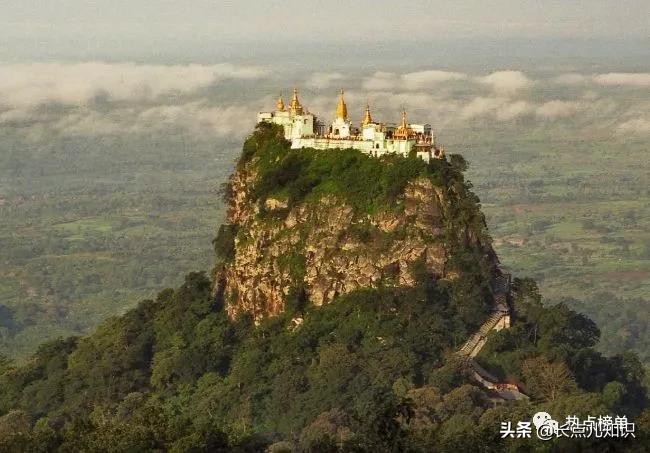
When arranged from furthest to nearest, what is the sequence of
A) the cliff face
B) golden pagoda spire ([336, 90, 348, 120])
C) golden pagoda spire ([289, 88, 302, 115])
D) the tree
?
1. golden pagoda spire ([289, 88, 302, 115])
2. golden pagoda spire ([336, 90, 348, 120])
3. the cliff face
4. the tree

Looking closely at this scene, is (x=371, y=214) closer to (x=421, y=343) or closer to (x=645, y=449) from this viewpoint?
(x=421, y=343)

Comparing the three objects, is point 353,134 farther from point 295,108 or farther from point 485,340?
point 485,340

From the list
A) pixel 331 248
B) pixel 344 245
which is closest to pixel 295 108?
pixel 331 248

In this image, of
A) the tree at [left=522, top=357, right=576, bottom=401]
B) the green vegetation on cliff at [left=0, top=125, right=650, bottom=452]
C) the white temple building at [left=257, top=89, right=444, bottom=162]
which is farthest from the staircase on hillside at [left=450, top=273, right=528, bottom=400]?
the white temple building at [left=257, top=89, right=444, bottom=162]

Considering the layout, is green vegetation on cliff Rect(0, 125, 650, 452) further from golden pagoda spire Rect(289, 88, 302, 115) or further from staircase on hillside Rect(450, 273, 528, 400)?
golden pagoda spire Rect(289, 88, 302, 115)

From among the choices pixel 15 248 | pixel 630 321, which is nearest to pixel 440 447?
pixel 630 321

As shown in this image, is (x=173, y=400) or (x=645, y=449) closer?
(x=645, y=449)

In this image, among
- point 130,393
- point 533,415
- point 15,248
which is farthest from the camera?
point 15,248
